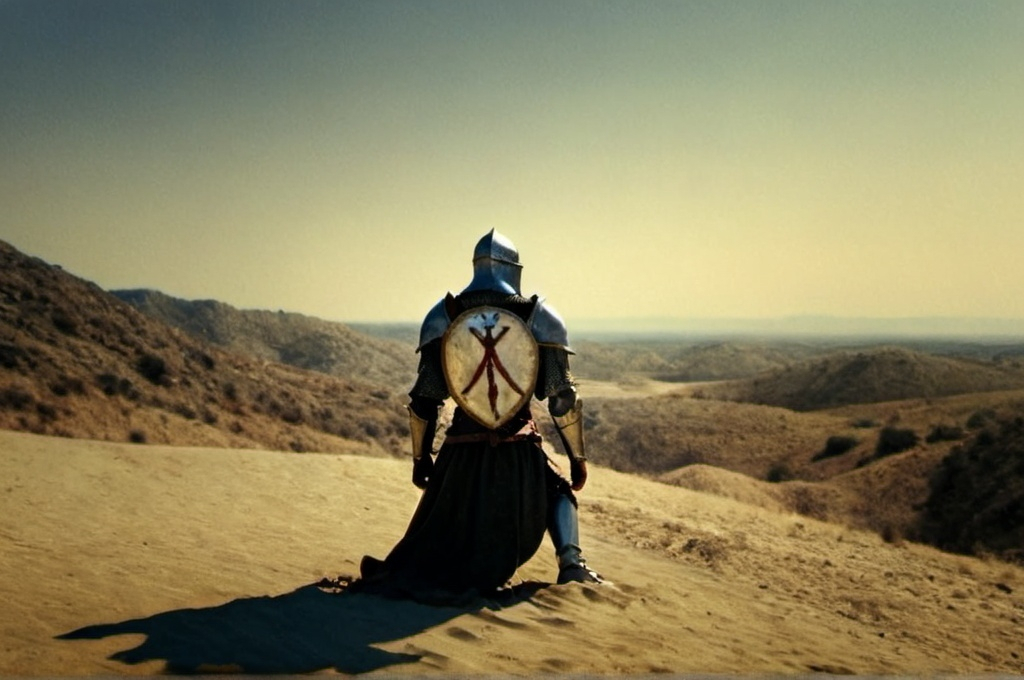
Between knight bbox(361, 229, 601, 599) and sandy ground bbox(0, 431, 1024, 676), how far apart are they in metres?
0.42

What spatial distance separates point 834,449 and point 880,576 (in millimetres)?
19352

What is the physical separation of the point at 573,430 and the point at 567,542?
3.08 feet

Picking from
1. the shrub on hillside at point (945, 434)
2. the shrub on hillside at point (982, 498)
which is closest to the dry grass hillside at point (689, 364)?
the shrub on hillside at point (945, 434)

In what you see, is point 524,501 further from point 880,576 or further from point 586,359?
point 586,359

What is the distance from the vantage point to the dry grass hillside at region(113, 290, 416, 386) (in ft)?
188

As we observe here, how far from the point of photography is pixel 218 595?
5770mm

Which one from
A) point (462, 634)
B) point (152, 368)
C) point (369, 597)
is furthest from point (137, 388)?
point (462, 634)

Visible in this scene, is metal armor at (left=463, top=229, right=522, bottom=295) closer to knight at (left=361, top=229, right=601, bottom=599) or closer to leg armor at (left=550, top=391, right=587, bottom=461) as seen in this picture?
knight at (left=361, top=229, right=601, bottom=599)

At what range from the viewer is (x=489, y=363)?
6348mm

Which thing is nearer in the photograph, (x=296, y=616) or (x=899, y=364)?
(x=296, y=616)

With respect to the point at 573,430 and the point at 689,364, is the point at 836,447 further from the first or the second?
the point at 689,364

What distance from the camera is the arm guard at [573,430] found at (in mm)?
6739

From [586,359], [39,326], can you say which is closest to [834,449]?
[39,326]

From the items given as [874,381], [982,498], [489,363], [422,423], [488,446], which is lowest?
[982,498]
